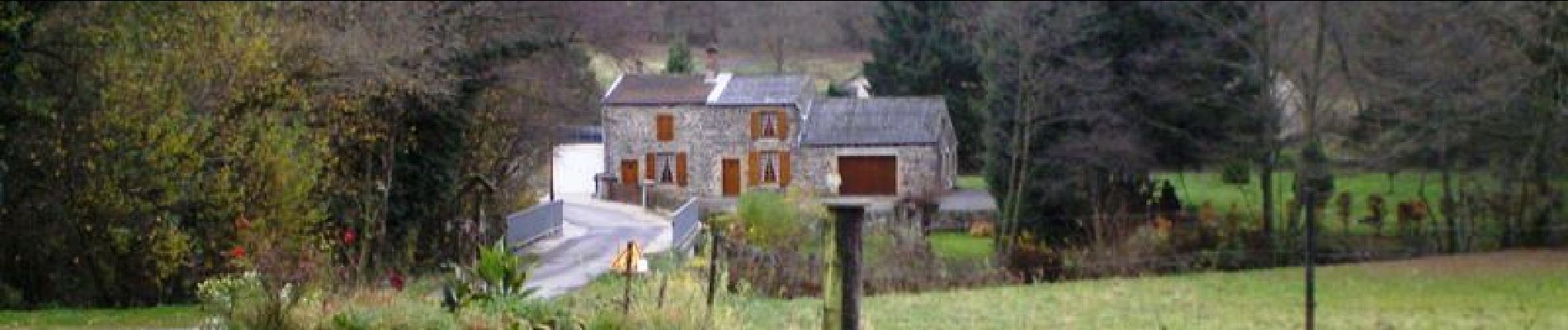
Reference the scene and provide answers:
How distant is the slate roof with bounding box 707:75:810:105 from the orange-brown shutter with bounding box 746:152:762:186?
0.81 meters

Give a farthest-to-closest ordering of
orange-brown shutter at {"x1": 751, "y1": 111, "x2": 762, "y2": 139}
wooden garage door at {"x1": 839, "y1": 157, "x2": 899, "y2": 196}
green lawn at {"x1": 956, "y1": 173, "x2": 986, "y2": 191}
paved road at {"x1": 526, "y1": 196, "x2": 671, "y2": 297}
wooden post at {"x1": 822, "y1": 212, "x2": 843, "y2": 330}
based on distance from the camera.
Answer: green lawn at {"x1": 956, "y1": 173, "x2": 986, "y2": 191}, wooden garage door at {"x1": 839, "y1": 157, "x2": 899, "y2": 196}, orange-brown shutter at {"x1": 751, "y1": 111, "x2": 762, "y2": 139}, paved road at {"x1": 526, "y1": 196, "x2": 671, "y2": 297}, wooden post at {"x1": 822, "y1": 212, "x2": 843, "y2": 330}

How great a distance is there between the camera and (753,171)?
777 inches

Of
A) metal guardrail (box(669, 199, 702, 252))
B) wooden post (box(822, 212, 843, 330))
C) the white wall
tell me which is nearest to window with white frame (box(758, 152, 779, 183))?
metal guardrail (box(669, 199, 702, 252))

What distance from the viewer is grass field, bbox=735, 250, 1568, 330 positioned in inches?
536

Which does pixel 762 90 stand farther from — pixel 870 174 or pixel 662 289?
pixel 662 289

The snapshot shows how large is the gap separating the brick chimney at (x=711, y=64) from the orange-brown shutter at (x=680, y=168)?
2.73 feet

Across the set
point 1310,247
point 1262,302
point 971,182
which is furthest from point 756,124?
point 1310,247

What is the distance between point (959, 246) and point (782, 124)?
435 cm

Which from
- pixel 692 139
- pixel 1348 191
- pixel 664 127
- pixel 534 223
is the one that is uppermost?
pixel 664 127

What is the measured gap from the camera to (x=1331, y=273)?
825 inches

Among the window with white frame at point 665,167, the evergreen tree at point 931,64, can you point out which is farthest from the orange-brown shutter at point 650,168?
the evergreen tree at point 931,64

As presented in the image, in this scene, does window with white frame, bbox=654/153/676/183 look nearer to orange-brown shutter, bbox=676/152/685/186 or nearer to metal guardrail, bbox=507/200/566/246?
orange-brown shutter, bbox=676/152/685/186

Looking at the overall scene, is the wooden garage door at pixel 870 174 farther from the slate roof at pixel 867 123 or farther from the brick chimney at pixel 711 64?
the brick chimney at pixel 711 64

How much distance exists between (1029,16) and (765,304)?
411 inches
